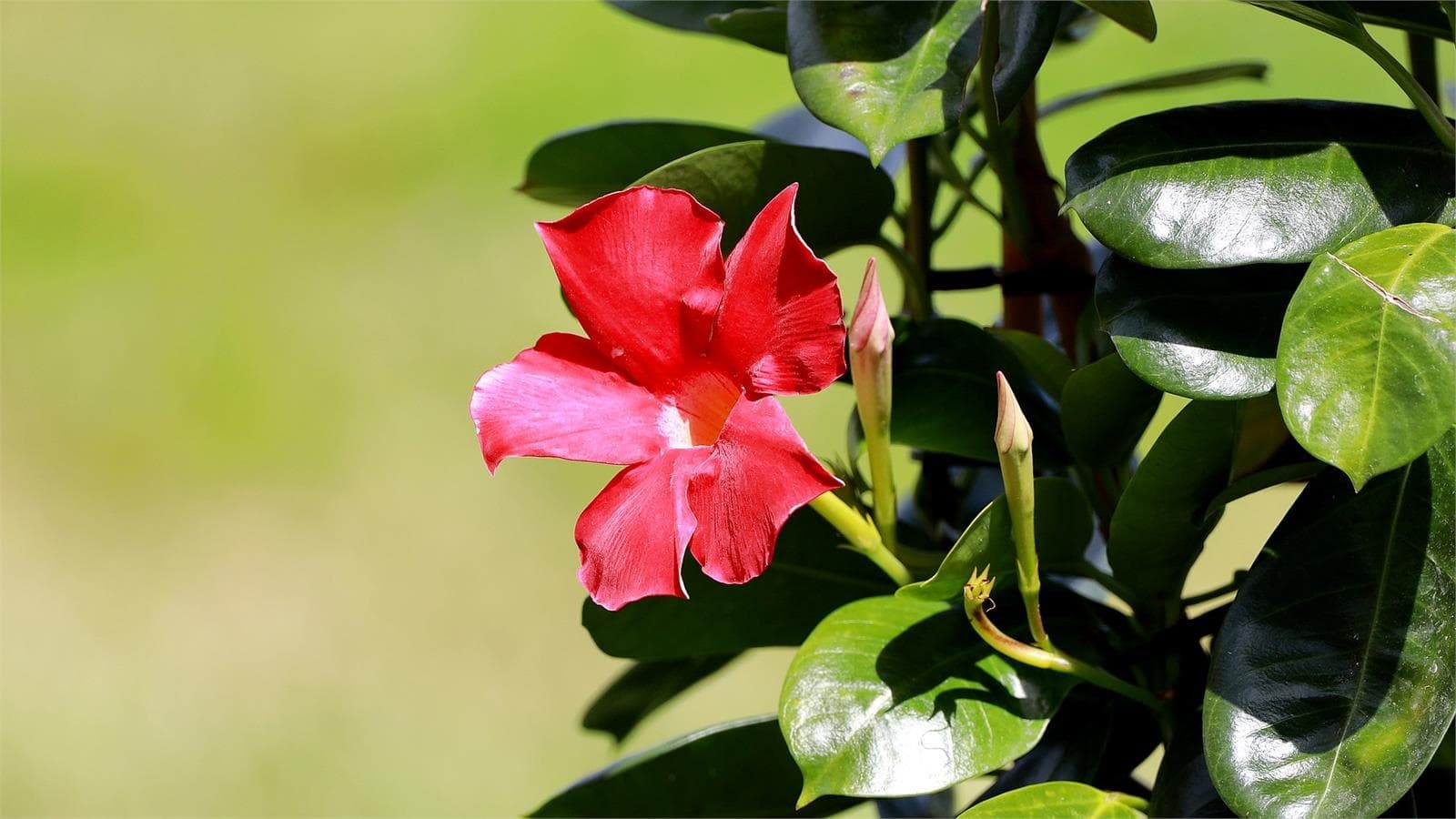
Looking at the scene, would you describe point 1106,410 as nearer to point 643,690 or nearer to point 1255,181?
point 1255,181

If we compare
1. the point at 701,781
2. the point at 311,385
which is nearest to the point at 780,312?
the point at 701,781

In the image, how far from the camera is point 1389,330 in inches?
10.8

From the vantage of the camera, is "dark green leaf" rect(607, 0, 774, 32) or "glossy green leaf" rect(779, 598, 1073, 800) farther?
"dark green leaf" rect(607, 0, 774, 32)

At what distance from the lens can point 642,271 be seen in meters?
0.30

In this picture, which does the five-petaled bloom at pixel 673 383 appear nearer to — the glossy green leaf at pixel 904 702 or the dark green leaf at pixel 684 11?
the glossy green leaf at pixel 904 702

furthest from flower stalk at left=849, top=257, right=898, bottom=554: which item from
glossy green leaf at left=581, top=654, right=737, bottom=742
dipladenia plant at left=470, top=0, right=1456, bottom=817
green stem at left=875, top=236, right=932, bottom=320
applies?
glossy green leaf at left=581, top=654, right=737, bottom=742

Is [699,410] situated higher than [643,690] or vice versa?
[699,410]

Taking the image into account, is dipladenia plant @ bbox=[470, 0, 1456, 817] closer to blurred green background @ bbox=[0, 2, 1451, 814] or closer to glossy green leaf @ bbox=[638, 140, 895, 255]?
glossy green leaf @ bbox=[638, 140, 895, 255]

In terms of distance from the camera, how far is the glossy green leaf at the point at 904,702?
12.7 inches

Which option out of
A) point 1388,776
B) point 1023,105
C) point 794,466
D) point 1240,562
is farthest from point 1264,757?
point 1240,562

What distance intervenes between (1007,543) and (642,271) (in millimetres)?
124

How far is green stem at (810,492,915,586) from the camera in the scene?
33cm

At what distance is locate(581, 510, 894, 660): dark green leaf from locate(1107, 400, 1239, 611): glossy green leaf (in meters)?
0.09

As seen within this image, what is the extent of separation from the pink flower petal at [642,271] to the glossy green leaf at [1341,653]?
157mm
